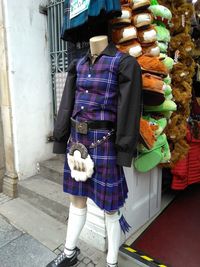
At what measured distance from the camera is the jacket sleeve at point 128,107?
149 cm

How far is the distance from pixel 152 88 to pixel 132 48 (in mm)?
334

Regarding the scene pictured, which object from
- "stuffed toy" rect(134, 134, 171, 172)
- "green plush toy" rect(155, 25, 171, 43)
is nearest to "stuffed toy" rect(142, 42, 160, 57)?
"green plush toy" rect(155, 25, 171, 43)

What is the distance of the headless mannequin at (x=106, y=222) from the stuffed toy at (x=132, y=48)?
0.25 meters

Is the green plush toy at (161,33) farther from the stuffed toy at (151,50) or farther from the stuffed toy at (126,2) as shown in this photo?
the stuffed toy at (126,2)

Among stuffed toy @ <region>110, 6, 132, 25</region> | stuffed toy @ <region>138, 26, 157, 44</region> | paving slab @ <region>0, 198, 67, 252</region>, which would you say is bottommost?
paving slab @ <region>0, 198, 67, 252</region>

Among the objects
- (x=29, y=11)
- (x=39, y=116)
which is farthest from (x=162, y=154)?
(x=29, y=11)

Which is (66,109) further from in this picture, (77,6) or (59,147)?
(77,6)

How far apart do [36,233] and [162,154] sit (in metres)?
1.34

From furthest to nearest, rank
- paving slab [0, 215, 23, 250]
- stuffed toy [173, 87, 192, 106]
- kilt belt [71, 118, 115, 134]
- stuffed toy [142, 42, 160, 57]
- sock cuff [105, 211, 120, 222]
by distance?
stuffed toy [173, 87, 192, 106], paving slab [0, 215, 23, 250], stuffed toy [142, 42, 160, 57], sock cuff [105, 211, 120, 222], kilt belt [71, 118, 115, 134]

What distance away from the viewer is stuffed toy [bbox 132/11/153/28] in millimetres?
1843

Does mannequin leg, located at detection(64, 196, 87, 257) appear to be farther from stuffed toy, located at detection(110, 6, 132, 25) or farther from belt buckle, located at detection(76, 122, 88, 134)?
stuffed toy, located at detection(110, 6, 132, 25)

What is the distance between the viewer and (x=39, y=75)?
309 cm

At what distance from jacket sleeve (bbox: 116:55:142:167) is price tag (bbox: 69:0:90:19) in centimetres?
52

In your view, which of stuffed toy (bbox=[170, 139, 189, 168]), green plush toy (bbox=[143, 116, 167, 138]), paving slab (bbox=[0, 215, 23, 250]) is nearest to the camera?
green plush toy (bbox=[143, 116, 167, 138])
